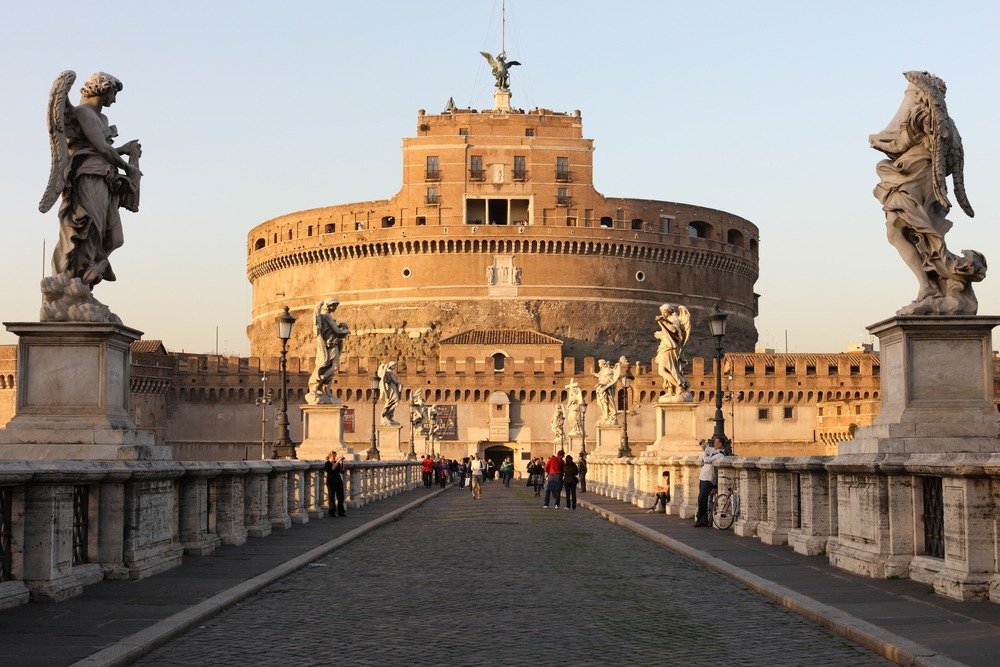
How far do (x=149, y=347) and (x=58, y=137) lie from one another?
72947 mm

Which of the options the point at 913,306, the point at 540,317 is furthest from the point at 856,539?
the point at 540,317

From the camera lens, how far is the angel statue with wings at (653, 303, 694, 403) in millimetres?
23375

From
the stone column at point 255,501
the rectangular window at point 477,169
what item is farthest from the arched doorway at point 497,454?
the stone column at point 255,501

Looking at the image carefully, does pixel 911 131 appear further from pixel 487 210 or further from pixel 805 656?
pixel 487 210

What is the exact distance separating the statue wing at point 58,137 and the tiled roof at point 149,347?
6769 cm

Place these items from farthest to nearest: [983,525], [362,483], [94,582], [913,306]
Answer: [362,483], [913,306], [94,582], [983,525]

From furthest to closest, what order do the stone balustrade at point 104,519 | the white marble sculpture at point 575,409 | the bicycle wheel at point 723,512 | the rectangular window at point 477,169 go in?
the rectangular window at point 477,169 < the white marble sculpture at point 575,409 < the bicycle wheel at point 723,512 < the stone balustrade at point 104,519

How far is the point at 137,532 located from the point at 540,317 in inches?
3028

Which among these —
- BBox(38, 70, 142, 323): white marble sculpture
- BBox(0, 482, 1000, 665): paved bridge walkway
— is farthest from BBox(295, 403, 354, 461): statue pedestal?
BBox(38, 70, 142, 323): white marble sculpture

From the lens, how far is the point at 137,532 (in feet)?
30.0

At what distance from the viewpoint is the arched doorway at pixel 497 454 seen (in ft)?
257

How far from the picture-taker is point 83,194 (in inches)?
382

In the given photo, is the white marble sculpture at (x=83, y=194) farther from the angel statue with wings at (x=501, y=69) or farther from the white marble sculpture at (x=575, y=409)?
the angel statue with wings at (x=501, y=69)

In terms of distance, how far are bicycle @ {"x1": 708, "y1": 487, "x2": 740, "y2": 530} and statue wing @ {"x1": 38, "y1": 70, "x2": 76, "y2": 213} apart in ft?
27.4
